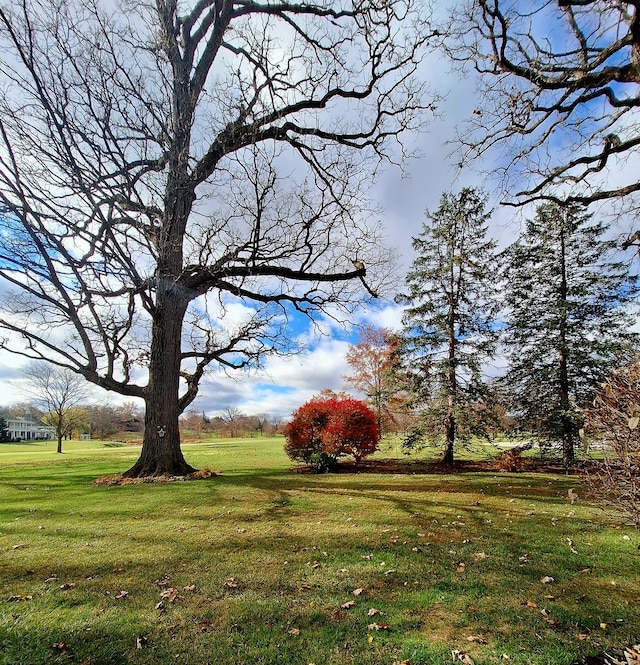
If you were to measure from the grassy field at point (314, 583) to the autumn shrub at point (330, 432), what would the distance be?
579cm

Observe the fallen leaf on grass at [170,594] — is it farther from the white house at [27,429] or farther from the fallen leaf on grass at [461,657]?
the white house at [27,429]

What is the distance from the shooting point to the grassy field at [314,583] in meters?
2.51

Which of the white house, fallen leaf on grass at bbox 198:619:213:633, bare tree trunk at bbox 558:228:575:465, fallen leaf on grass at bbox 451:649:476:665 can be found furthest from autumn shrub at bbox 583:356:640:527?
the white house

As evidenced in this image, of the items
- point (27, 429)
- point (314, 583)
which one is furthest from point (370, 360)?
point (27, 429)

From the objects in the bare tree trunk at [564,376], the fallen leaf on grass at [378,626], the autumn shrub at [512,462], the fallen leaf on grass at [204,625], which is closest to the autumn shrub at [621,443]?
the fallen leaf on grass at [378,626]

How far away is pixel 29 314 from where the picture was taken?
10.1 metres

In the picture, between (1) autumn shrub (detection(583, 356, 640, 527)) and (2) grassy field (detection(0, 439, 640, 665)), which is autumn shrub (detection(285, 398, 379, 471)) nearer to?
(2) grassy field (detection(0, 439, 640, 665))

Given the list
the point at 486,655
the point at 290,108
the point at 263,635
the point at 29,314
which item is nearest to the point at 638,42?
the point at 290,108

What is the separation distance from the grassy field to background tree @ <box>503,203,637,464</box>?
8.00 metres

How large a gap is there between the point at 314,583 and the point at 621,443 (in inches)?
118

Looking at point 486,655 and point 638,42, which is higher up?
point 638,42

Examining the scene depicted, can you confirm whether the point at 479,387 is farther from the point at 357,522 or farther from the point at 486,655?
the point at 486,655

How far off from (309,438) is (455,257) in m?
8.96

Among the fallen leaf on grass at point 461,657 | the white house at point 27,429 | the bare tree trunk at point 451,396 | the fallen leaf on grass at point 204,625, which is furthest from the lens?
the white house at point 27,429
